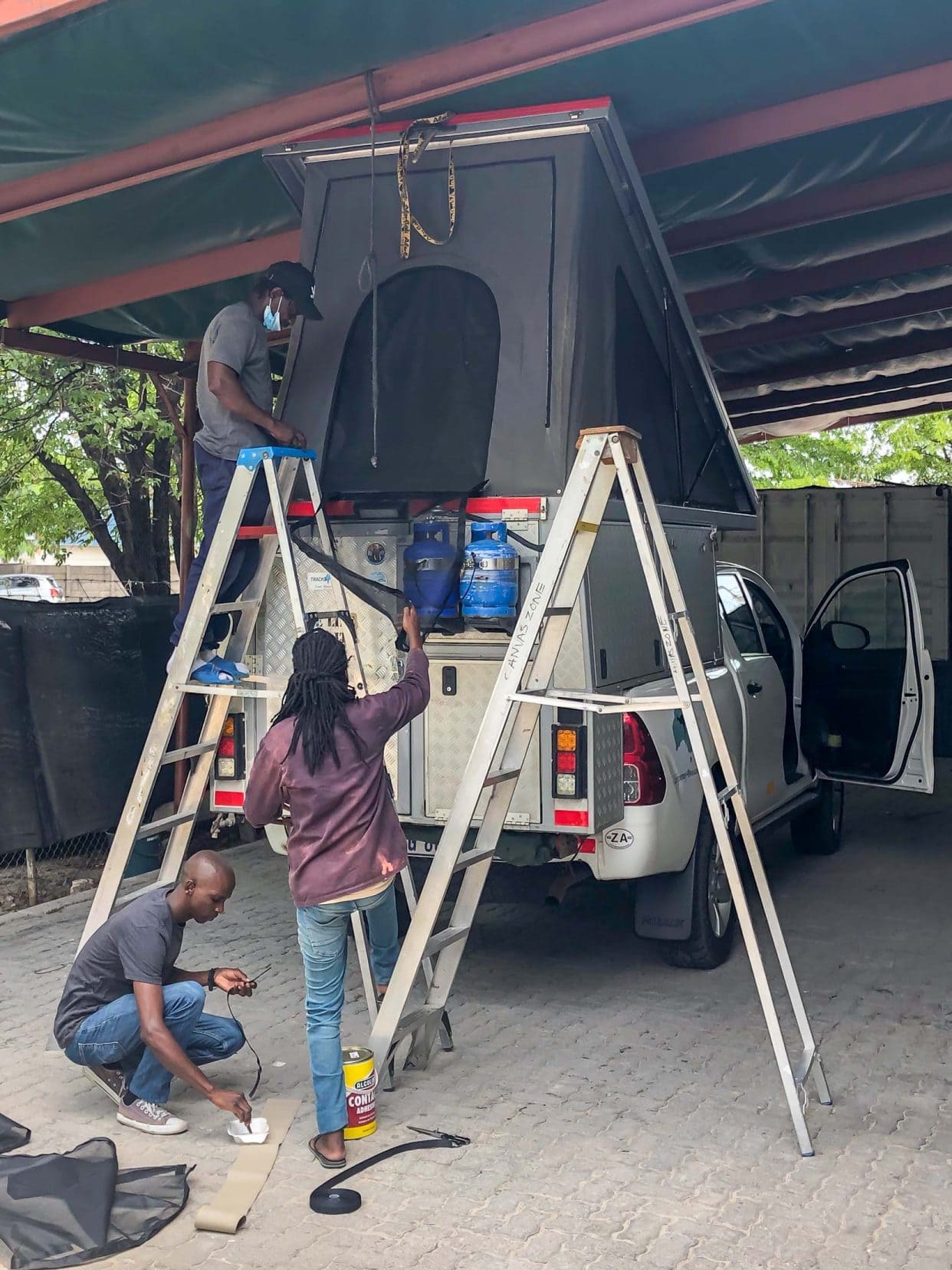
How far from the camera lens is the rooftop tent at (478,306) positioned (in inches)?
227

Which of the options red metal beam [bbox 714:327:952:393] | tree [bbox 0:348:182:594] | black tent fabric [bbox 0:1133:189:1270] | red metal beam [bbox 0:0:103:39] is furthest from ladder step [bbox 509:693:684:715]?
red metal beam [bbox 714:327:952:393]

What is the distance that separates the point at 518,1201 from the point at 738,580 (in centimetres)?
496

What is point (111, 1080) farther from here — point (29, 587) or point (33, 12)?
point (29, 587)

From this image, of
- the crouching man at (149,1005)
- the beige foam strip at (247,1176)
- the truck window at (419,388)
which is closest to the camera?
the beige foam strip at (247,1176)

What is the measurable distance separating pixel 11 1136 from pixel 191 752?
5.19ft

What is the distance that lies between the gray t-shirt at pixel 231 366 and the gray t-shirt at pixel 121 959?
74.2 inches

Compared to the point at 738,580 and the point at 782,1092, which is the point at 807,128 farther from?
the point at 782,1092

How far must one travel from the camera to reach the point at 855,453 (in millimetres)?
23328

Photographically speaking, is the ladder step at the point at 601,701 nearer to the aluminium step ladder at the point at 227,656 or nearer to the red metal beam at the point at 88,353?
the aluminium step ladder at the point at 227,656

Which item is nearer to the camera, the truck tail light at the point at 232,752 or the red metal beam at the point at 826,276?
the truck tail light at the point at 232,752

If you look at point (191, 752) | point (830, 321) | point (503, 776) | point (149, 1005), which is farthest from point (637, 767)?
point (830, 321)

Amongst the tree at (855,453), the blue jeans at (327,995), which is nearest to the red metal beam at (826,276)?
the blue jeans at (327,995)

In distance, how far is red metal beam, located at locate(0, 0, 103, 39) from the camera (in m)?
4.41

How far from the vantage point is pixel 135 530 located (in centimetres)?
1353
